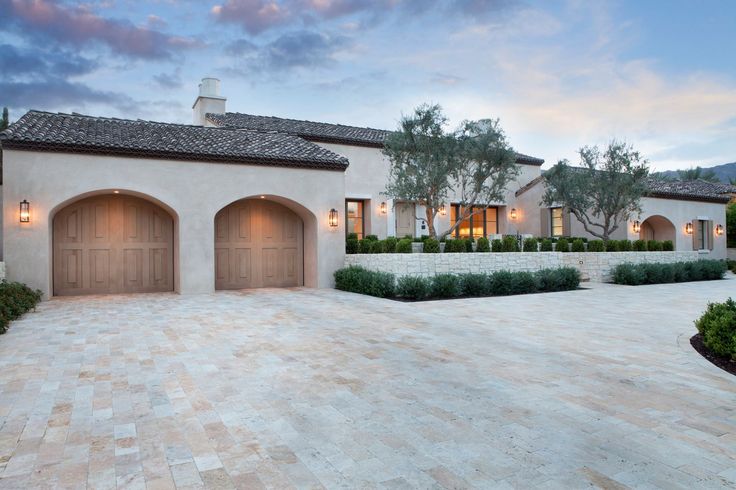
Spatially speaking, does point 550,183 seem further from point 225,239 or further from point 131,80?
point 131,80

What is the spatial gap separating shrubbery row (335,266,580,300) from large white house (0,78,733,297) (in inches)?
74.1

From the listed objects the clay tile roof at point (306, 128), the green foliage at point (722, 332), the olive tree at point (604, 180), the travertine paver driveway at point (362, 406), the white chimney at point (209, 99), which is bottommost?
the travertine paver driveway at point (362, 406)

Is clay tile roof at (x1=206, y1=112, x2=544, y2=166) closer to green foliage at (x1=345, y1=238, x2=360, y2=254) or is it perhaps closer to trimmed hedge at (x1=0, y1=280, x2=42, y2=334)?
green foliage at (x1=345, y1=238, x2=360, y2=254)

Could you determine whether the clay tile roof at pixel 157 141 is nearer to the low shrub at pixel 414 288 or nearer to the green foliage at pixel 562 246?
the low shrub at pixel 414 288

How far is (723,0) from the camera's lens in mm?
11422

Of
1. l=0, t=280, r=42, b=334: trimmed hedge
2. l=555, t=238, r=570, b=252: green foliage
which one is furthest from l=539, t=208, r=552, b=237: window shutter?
l=0, t=280, r=42, b=334: trimmed hedge

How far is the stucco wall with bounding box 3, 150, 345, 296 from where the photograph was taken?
41.0 ft

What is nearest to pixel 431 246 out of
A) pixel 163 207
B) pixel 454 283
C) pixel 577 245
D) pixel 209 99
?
pixel 454 283

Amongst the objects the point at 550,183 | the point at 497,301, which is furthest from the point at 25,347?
the point at 550,183

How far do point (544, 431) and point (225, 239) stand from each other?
13.6m

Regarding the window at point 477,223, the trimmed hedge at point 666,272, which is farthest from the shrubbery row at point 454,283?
the window at point 477,223

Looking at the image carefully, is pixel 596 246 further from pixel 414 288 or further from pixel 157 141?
pixel 157 141

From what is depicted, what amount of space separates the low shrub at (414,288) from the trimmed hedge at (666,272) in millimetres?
9095

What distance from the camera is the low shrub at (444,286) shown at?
1338 cm
